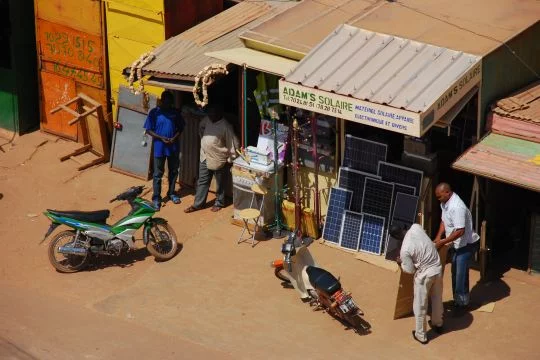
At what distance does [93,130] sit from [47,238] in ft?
8.20

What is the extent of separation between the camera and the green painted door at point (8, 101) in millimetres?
18641

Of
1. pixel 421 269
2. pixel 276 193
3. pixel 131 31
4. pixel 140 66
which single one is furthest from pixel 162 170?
pixel 421 269

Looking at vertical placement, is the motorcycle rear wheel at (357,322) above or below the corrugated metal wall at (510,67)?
below

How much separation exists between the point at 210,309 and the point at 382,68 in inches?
132

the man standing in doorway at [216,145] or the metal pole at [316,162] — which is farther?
the man standing in doorway at [216,145]

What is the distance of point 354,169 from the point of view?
48.7 feet

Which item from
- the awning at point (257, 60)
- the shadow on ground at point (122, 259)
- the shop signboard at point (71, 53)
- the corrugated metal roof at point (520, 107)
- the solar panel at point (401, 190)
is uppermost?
the awning at point (257, 60)

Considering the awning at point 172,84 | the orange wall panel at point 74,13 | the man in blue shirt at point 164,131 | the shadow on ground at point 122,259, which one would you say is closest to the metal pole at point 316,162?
the awning at point 172,84

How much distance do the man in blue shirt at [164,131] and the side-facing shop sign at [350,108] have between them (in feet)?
7.41

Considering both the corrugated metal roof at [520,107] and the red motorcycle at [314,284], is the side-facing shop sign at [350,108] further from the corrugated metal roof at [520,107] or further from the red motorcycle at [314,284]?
the red motorcycle at [314,284]

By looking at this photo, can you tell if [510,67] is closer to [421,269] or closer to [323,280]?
[421,269]

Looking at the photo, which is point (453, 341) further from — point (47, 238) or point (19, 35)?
point (19, 35)

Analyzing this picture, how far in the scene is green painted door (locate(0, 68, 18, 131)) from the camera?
18.6 meters

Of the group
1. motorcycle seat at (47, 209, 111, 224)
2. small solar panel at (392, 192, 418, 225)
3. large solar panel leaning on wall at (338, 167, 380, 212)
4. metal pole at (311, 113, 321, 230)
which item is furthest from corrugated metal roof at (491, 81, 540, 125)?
motorcycle seat at (47, 209, 111, 224)
